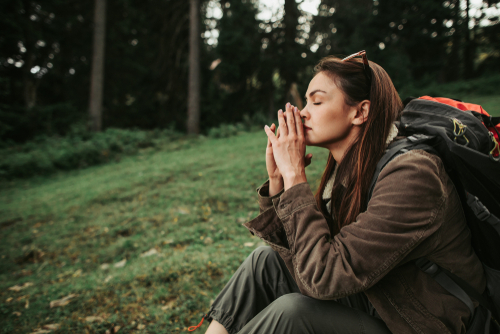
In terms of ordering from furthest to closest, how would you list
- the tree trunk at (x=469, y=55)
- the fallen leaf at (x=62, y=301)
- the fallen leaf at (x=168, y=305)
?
the tree trunk at (x=469, y=55), the fallen leaf at (x=62, y=301), the fallen leaf at (x=168, y=305)

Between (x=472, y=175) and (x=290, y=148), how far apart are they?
2.68 ft

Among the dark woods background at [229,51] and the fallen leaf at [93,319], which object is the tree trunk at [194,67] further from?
the fallen leaf at [93,319]

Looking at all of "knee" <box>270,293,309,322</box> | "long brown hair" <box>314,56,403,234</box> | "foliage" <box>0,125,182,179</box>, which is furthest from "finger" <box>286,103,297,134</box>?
"foliage" <box>0,125,182,179</box>

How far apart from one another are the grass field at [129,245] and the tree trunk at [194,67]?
7097 millimetres

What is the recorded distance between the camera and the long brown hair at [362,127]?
5.05 ft

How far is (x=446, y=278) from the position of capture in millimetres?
1333

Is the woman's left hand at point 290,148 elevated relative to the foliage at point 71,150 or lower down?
elevated

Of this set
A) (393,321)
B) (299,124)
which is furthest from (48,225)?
(393,321)

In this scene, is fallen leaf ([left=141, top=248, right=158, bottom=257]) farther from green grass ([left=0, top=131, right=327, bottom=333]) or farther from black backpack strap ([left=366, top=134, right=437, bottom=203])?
black backpack strap ([left=366, top=134, right=437, bottom=203])

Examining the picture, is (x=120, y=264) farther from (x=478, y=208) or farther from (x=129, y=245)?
(x=478, y=208)

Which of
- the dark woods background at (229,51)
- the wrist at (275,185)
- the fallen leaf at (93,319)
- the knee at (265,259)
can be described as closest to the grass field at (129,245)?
the fallen leaf at (93,319)

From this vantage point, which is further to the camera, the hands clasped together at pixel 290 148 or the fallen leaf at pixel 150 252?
the fallen leaf at pixel 150 252

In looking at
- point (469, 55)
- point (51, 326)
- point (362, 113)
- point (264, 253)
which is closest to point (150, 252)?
point (51, 326)

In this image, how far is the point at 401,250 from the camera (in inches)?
48.9
